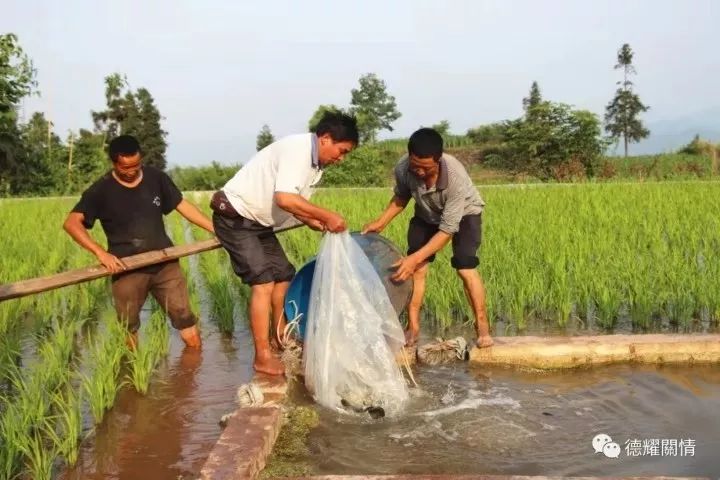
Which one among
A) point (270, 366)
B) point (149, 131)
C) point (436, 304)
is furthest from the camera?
point (149, 131)

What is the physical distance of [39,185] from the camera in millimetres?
18359

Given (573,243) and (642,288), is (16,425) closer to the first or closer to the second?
(642,288)

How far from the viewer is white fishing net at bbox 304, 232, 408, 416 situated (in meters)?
2.69

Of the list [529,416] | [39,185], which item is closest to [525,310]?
[529,416]

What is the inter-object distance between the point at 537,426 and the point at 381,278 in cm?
118

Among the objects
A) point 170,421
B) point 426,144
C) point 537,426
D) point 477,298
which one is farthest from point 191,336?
point 537,426

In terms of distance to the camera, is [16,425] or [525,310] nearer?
[16,425]

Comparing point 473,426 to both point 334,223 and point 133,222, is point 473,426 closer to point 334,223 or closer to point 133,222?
point 334,223

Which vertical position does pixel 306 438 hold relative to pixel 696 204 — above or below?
below

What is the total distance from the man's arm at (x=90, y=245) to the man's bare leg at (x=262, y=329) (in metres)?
0.73

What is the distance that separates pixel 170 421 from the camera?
2.71 meters

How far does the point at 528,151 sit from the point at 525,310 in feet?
59.9

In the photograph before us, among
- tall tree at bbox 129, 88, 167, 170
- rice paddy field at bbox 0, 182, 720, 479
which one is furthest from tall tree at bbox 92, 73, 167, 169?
rice paddy field at bbox 0, 182, 720, 479

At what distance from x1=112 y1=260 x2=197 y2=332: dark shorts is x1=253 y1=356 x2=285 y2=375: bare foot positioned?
894 millimetres
